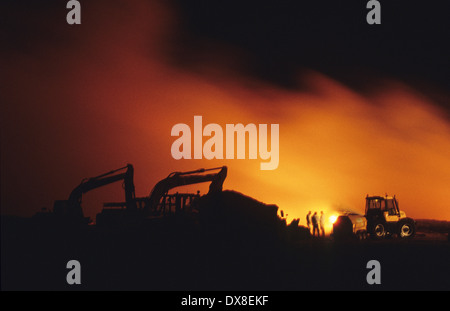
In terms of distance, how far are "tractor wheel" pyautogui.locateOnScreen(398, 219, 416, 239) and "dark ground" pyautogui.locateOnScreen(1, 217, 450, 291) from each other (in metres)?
8.39

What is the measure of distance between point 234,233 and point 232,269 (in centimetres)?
256

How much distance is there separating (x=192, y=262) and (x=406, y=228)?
1892 centimetres

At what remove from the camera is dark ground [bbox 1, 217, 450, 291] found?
12156 mm

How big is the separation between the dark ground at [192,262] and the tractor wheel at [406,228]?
8386 mm

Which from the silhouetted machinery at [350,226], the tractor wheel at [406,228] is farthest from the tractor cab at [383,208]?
the silhouetted machinery at [350,226]

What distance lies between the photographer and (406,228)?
28.9m

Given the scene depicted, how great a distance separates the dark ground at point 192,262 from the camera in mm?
12156

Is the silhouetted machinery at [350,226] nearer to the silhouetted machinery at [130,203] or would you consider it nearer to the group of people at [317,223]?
the group of people at [317,223]

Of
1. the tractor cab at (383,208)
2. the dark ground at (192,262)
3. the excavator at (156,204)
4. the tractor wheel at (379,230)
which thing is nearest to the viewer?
the dark ground at (192,262)

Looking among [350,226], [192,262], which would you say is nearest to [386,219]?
[350,226]

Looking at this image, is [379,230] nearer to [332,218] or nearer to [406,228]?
[406,228]

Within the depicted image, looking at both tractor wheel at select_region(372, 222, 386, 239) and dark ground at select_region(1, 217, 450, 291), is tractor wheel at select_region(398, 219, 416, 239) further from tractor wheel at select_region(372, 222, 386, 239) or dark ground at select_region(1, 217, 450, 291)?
dark ground at select_region(1, 217, 450, 291)
